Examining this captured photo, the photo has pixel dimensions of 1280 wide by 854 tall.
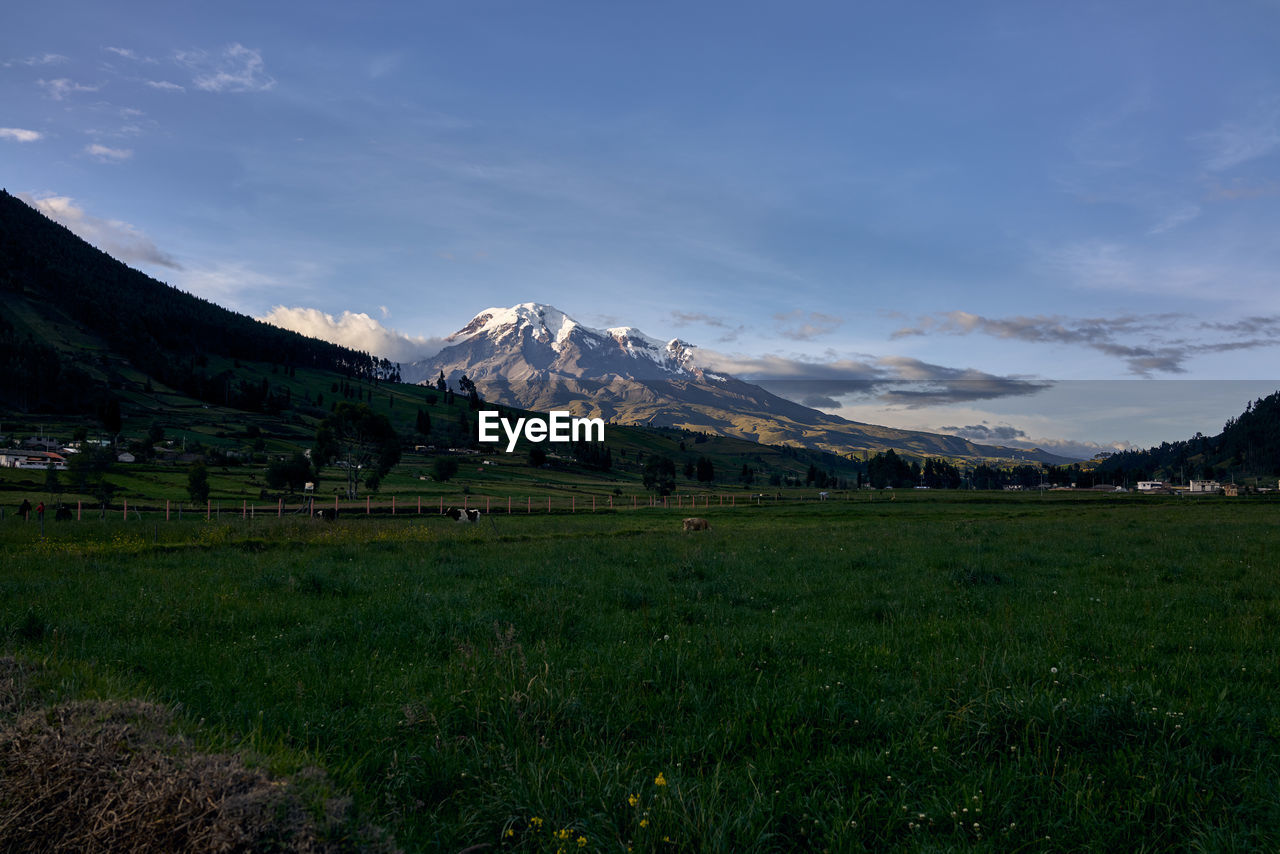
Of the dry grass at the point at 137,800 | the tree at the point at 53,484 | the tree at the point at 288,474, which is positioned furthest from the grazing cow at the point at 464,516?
the tree at the point at 288,474

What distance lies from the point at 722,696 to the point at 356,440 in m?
116

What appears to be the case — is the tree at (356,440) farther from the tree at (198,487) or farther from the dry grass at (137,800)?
the dry grass at (137,800)

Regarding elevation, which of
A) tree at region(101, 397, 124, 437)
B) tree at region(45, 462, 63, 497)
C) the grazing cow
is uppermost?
tree at region(101, 397, 124, 437)

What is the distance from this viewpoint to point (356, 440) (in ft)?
368

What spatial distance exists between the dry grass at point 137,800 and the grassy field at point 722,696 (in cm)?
73

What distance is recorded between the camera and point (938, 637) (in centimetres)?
1038

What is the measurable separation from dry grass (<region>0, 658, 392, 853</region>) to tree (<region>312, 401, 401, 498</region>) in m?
108

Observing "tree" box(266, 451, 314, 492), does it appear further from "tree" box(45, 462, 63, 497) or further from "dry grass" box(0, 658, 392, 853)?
"dry grass" box(0, 658, 392, 853)

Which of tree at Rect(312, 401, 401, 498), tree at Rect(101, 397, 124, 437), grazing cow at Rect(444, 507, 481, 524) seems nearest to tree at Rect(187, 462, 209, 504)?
tree at Rect(312, 401, 401, 498)

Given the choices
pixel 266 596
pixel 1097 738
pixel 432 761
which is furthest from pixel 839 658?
pixel 266 596

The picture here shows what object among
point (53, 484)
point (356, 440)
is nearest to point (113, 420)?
point (356, 440)

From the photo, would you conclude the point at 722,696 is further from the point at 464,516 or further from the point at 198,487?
the point at 198,487

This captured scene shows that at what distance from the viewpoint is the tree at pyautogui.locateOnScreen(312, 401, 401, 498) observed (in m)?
109

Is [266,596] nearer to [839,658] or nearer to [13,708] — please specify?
[13,708]
